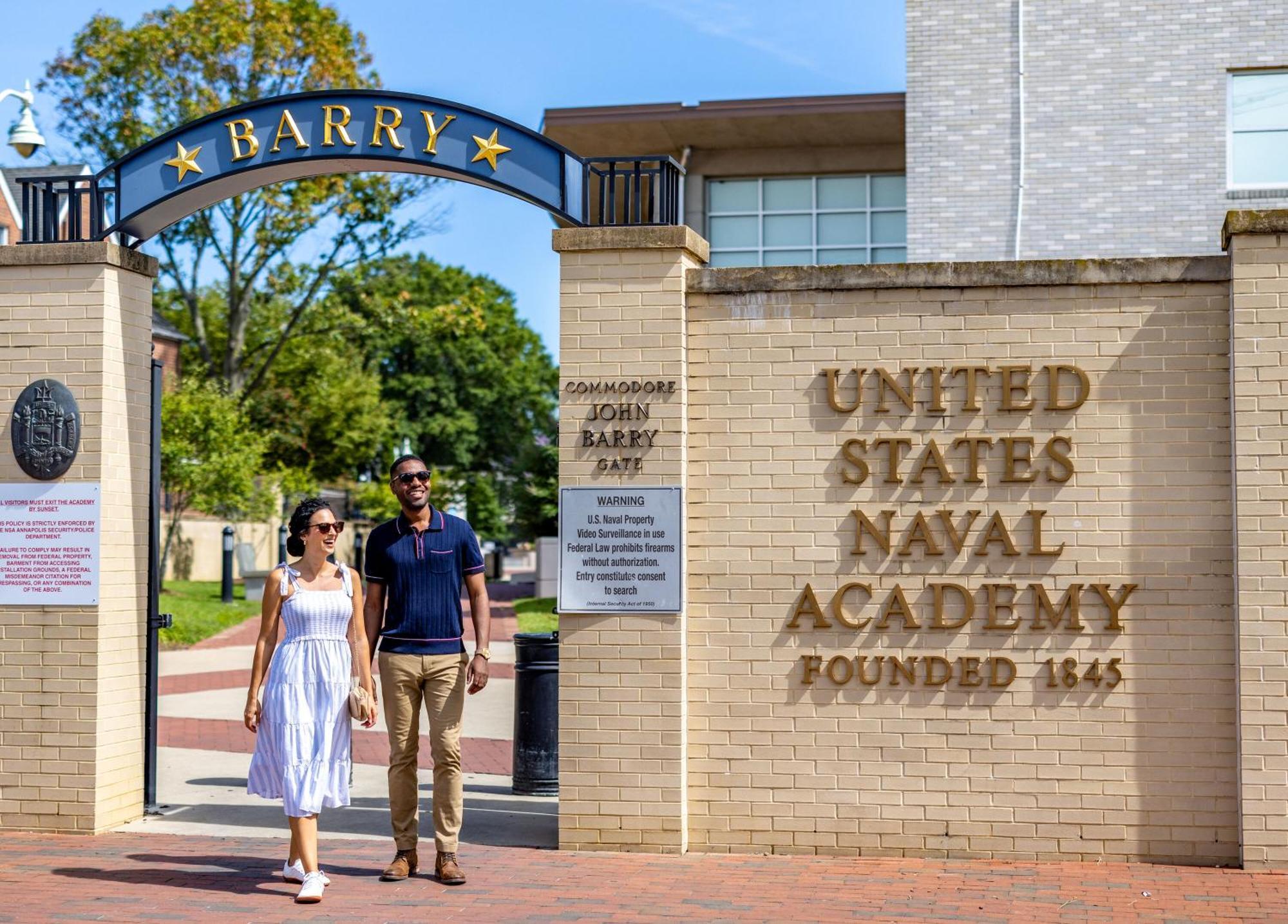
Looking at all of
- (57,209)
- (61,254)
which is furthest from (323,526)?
(57,209)

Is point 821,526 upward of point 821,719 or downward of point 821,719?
upward

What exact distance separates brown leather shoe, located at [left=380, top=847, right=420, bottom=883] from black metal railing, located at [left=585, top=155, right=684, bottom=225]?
3596 millimetres

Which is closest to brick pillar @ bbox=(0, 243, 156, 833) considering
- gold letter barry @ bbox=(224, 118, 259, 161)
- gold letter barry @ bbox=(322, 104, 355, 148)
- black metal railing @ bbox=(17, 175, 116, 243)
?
black metal railing @ bbox=(17, 175, 116, 243)

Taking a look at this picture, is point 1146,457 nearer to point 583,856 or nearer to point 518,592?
point 583,856

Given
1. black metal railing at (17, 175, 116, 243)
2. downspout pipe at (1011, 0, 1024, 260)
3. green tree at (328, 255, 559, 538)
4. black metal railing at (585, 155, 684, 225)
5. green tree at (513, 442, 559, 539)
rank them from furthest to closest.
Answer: green tree at (328, 255, 559, 538) < green tree at (513, 442, 559, 539) < downspout pipe at (1011, 0, 1024, 260) < black metal railing at (17, 175, 116, 243) < black metal railing at (585, 155, 684, 225)

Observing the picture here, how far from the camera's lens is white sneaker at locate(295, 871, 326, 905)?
6793 millimetres

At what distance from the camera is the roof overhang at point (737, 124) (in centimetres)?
2011

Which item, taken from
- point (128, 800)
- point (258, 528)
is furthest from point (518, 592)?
point (128, 800)

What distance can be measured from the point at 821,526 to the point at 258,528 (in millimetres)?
37223

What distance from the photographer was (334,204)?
1347 inches

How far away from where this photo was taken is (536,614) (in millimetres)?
27078

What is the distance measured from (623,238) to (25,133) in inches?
569

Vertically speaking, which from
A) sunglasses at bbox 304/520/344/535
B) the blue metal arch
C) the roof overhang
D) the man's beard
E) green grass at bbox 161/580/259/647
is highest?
the roof overhang

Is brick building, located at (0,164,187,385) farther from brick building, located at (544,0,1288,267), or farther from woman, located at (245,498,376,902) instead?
woman, located at (245,498,376,902)
